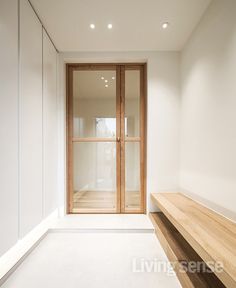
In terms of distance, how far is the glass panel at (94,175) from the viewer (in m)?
3.71

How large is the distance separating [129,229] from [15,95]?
7.39 ft

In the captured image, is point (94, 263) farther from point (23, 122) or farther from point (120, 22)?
point (120, 22)

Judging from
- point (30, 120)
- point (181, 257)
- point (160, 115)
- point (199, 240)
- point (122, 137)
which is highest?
point (160, 115)

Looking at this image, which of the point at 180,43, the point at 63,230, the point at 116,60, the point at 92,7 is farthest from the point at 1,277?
the point at 180,43

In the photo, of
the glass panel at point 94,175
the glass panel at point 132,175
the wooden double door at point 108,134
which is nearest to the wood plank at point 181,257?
the glass panel at point 132,175

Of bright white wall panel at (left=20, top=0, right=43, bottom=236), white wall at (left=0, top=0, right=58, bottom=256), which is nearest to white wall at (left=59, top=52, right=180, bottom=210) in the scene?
white wall at (left=0, top=0, right=58, bottom=256)

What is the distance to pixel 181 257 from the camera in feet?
6.74

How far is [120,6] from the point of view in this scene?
2.39m

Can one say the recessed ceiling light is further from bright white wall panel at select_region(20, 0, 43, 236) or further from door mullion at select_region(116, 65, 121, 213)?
bright white wall panel at select_region(20, 0, 43, 236)

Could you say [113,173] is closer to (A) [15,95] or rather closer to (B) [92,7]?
(A) [15,95]

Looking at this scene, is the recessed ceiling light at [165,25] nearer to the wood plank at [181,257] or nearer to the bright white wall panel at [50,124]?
the bright white wall panel at [50,124]

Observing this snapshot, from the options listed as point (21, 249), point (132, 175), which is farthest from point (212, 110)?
point (21, 249)

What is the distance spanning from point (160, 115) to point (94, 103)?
1.19 metres

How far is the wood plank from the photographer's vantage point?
5.56 feet
